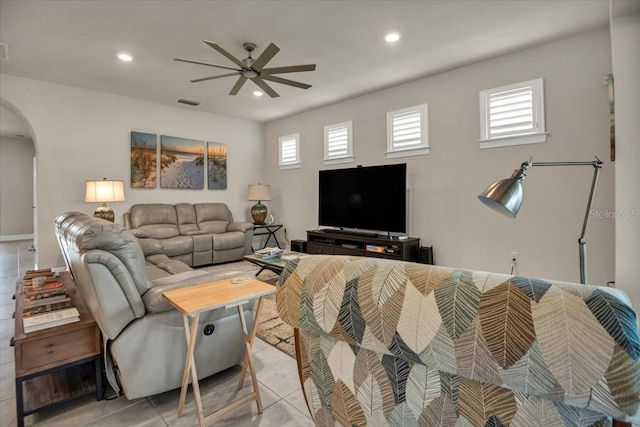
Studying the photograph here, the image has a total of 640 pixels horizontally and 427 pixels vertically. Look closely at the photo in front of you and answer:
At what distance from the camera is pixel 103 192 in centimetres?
427

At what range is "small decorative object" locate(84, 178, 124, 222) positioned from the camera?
4211 millimetres

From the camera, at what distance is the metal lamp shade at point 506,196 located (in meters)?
1.24

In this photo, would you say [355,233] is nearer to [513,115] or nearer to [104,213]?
[513,115]

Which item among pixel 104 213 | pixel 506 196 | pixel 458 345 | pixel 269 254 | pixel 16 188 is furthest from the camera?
pixel 16 188

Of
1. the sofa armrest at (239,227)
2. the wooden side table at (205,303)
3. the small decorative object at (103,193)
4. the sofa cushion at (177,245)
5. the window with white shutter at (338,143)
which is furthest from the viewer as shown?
the sofa armrest at (239,227)

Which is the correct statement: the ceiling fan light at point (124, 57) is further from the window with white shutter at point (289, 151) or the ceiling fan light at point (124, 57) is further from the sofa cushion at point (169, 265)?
the window with white shutter at point (289, 151)

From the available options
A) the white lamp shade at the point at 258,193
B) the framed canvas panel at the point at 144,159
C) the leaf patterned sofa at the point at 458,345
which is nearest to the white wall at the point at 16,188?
the framed canvas panel at the point at 144,159

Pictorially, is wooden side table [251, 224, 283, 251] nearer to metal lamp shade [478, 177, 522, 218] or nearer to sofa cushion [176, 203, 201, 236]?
sofa cushion [176, 203, 201, 236]

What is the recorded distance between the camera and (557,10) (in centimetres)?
262

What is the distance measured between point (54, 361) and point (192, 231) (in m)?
3.68

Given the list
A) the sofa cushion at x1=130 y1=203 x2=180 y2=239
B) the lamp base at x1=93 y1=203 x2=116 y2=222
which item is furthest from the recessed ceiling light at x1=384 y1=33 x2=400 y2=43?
the lamp base at x1=93 y1=203 x2=116 y2=222

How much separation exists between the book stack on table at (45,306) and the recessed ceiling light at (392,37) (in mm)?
3332

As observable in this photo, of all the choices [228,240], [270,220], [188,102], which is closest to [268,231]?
[270,220]

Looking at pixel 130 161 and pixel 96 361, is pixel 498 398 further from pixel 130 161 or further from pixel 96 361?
pixel 130 161
